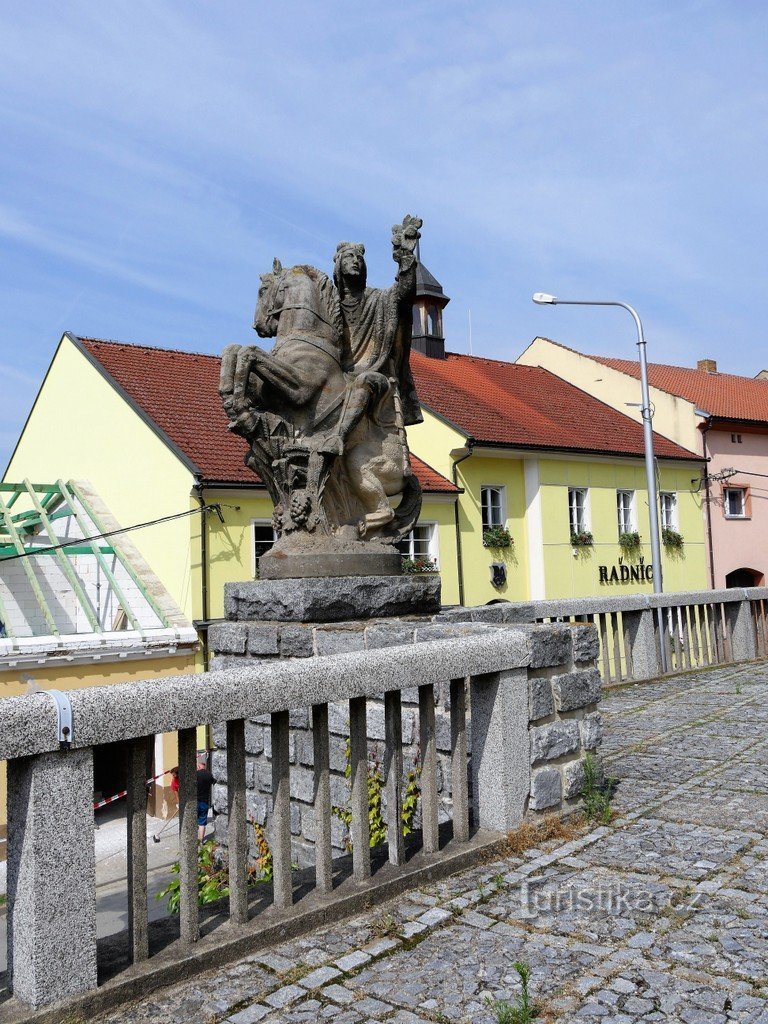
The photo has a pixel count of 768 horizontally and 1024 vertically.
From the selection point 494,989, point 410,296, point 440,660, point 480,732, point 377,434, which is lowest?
point 494,989

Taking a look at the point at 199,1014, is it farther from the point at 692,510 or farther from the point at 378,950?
the point at 692,510

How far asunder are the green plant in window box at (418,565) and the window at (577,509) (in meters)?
5.05

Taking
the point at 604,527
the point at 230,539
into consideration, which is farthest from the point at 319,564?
the point at 604,527

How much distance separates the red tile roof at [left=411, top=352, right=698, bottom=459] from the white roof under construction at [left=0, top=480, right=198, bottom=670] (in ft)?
28.6

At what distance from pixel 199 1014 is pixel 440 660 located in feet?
5.76

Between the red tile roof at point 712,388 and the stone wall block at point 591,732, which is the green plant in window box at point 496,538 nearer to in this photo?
the red tile roof at point 712,388

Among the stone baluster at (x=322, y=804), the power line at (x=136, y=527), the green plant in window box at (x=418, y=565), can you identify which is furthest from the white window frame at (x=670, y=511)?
the stone baluster at (x=322, y=804)

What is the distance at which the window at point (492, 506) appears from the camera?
2317 cm

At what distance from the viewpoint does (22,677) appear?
13586 millimetres

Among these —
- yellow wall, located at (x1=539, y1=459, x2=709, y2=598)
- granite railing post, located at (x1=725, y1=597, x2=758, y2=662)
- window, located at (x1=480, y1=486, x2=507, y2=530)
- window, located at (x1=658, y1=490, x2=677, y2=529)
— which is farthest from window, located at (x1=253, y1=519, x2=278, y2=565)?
window, located at (x1=658, y1=490, x2=677, y2=529)

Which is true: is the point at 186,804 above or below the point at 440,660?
below

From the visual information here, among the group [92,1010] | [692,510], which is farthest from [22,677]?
[692,510]

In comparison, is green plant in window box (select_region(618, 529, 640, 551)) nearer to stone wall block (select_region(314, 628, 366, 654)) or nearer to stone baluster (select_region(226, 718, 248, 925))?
stone wall block (select_region(314, 628, 366, 654))

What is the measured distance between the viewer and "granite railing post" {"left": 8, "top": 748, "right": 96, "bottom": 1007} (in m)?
2.62
